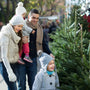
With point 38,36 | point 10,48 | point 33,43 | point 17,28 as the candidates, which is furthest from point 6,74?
point 38,36

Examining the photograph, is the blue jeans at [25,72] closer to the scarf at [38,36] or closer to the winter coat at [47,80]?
the scarf at [38,36]

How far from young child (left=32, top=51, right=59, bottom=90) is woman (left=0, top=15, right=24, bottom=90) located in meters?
0.38

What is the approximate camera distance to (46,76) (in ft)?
13.6

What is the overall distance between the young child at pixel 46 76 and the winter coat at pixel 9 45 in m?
0.47

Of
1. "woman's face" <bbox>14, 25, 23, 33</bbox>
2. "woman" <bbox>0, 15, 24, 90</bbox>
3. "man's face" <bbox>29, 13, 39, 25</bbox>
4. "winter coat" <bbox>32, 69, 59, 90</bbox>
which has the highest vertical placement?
"man's face" <bbox>29, 13, 39, 25</bbox>

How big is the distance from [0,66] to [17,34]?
58cm

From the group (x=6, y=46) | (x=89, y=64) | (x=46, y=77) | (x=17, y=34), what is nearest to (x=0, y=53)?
(x=6, y=46)

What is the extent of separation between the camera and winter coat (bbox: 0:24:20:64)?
4152 millimetres

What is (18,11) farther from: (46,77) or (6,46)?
(46,77)

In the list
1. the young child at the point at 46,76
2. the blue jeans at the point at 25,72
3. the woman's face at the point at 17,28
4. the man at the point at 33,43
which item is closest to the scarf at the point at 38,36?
the man at the point at 33,43

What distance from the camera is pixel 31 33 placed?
16.3 feet

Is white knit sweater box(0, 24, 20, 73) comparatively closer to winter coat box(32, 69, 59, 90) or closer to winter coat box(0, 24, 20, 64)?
winter coat box(0, 24, 20, 64)

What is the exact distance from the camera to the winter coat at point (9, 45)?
4.15 m

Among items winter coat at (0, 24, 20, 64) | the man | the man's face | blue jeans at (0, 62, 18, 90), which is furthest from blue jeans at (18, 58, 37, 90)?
the man's face
